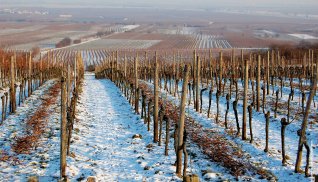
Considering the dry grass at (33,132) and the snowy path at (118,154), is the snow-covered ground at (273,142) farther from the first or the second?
the dry grass at (33,132)

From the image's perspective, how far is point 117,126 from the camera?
45.8 ft

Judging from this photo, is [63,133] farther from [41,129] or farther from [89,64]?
[89,64]

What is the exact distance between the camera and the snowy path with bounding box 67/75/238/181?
29.7 feet

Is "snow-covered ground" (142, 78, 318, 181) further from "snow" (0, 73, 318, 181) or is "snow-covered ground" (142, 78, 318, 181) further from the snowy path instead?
the snowy path

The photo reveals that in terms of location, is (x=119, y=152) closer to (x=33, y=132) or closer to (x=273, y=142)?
(x=33, y=132)

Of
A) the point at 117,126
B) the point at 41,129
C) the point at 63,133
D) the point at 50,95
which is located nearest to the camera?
the point at 63,133

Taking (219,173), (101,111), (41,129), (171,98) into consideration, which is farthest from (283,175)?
(171,98)

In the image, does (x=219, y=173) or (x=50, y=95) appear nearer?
(x=219, y=173)

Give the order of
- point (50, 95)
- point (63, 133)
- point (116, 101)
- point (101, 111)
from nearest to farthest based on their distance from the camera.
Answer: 1. point (63, 133)
2. point (101, 111)
3. point (116, 101)
4. point (50, 95)

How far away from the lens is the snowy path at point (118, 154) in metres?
9.04

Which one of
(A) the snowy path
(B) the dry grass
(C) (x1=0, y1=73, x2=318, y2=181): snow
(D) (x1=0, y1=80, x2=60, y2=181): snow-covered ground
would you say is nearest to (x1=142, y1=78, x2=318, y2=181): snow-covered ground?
(C) (x1=0, y1=73, x2=318, y2=181): snow

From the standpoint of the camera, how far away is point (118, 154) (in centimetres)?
1058

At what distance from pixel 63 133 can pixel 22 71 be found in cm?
2493

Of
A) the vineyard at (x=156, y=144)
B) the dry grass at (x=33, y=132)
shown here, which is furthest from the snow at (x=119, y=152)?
the dry grass at (x=33, y=132)
